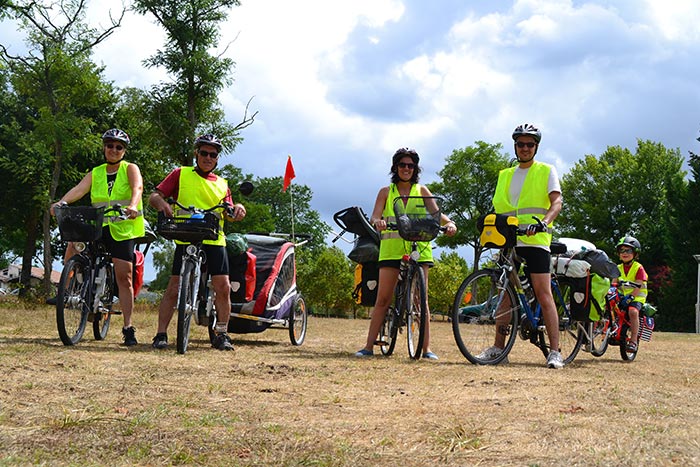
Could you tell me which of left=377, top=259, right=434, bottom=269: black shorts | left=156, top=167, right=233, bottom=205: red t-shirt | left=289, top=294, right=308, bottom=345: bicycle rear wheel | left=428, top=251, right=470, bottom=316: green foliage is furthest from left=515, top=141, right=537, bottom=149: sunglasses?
left=428, top=251, right=470, bottom=316: green foliage

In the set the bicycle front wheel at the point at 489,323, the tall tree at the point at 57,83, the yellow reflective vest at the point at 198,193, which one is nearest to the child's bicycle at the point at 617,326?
the bicycle front wheel at the point at 489,323

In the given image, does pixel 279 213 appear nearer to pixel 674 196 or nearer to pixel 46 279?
pixel 674 196

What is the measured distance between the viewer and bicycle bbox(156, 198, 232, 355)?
7402 millimetres

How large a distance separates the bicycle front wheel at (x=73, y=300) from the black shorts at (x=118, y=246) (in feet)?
0.85

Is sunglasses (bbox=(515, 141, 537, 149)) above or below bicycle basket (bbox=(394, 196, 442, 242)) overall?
above

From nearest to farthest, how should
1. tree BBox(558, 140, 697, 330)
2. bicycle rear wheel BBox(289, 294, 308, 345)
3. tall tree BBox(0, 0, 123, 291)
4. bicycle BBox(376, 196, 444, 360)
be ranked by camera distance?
1. bicycle BBox(376, 196, 444, 360)
2. bicycle rear wheel BBox(289, 294, 308, 345)
3. tall tree BBox(0, 0, 123, 291)
4. tree BBox(558, 140, 697, 330)

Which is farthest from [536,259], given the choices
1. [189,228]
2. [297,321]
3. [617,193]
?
[617,193]

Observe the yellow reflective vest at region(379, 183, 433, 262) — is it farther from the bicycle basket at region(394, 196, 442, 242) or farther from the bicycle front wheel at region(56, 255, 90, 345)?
the bicycle front wheel at region(56, 255, 90, 345)

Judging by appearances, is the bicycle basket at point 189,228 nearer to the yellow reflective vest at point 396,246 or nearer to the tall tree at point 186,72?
the yellow reflective vest at point 396,246

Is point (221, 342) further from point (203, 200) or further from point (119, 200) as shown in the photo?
point (119, 200)

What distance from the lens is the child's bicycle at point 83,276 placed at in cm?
757

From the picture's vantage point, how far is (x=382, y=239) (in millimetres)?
8133

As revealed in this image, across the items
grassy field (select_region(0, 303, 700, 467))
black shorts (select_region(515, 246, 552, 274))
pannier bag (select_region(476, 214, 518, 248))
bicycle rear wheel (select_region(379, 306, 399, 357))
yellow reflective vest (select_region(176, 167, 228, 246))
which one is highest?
yellow reflective vest (select_region(176, 167, 228, 246))

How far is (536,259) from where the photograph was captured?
24.9 feet
